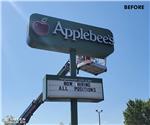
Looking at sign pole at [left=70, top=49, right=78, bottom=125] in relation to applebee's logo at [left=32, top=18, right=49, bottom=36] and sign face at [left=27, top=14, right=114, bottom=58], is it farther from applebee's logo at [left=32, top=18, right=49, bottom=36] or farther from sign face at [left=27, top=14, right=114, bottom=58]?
applebee's logo at [left=32, top=18, right=49, bottom=36]

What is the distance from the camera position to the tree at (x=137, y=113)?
7325cm

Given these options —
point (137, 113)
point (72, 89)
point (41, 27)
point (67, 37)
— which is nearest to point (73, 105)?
point (72, 89)

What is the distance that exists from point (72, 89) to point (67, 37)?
168 inches

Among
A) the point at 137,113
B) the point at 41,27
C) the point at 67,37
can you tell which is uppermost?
the point at 41,27

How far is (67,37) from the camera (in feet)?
97.1

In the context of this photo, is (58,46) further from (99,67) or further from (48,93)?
(99,67)

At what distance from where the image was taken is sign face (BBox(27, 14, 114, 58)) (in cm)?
2838

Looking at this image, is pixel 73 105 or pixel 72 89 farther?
pixel 73 105

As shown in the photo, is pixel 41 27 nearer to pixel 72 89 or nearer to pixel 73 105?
pixel 72 89

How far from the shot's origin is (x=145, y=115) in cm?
7394

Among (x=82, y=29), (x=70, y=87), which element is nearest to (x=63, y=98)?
(x=70, y=87)

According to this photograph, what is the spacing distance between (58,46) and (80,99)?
177 inches

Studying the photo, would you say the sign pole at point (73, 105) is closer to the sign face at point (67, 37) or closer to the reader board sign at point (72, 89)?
the reader board sign at point (72, 89)

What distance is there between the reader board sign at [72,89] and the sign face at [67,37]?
272 centimetres
